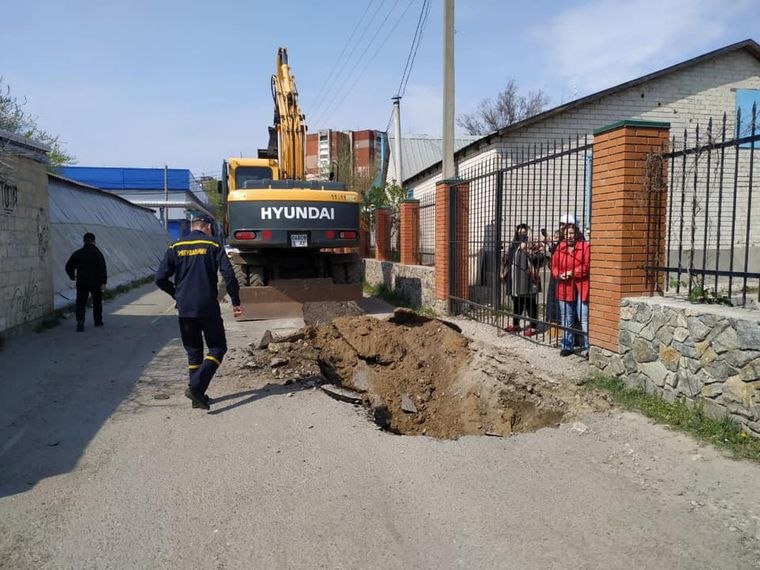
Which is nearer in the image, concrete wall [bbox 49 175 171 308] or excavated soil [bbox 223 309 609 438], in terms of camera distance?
excavated soil [bbox 223 309 609 438]

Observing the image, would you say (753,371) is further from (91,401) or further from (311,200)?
(311,200)

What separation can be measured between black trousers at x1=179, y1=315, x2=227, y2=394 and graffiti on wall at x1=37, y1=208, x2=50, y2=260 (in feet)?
21.5

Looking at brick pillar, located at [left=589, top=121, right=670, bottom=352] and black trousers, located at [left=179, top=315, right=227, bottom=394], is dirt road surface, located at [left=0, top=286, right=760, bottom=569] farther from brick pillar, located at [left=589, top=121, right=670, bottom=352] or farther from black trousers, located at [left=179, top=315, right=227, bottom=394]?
brick pillar, located at [left=589, top=121, right=670, bottom=352]

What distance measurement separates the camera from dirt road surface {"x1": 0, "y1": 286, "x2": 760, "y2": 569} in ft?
10.3

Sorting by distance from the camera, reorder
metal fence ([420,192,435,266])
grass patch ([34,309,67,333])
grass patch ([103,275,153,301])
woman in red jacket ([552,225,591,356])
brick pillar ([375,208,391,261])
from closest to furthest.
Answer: woman in red jacket ([552,225,591,356]) → grass patch ([34,309,67,333]) → metal fence ([420,192,435,266]) → grass patch ([103,275,153,301]) → brick pillar ([375,208,391,261])

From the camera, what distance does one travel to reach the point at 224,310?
13000mm

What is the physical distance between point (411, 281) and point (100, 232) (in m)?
12.4

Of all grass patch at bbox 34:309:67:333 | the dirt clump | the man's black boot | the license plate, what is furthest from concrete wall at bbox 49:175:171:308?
the man's black boot

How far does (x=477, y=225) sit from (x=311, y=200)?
10.1ft

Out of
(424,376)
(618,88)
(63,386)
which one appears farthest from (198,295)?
(618,88)

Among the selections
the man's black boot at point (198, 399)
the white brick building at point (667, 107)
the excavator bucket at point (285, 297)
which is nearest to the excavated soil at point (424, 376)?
the man's black boot at point (198, 399)

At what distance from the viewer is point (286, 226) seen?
10.5 m

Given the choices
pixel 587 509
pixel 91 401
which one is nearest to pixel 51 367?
pixel 91 401

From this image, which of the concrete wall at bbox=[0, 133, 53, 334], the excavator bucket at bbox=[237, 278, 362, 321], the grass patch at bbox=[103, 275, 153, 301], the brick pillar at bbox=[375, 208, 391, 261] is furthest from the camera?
the brick pillar at bbox=[375, 208, 391, 261]
